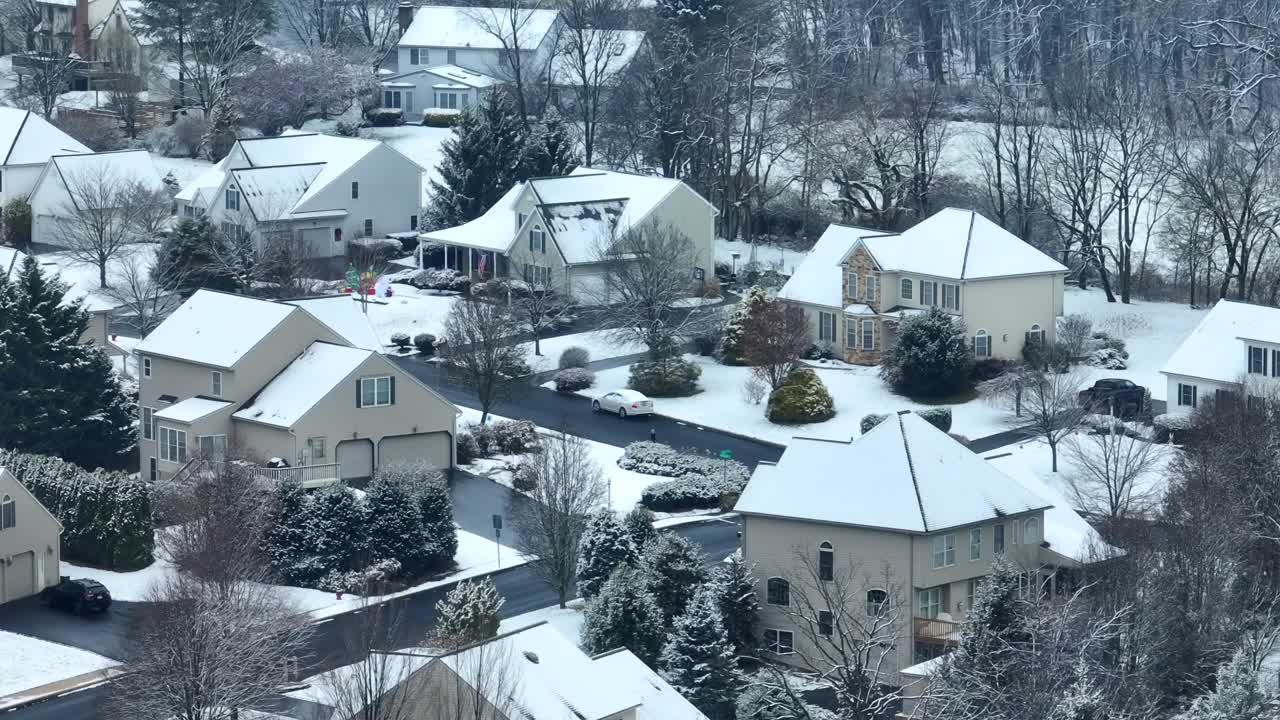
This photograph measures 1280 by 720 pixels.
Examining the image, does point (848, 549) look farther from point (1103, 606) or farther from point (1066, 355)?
point (1066, 355)

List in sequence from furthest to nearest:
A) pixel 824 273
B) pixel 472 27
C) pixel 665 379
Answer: pixel 472 27 → pixel 824 273 → pixel 665 379

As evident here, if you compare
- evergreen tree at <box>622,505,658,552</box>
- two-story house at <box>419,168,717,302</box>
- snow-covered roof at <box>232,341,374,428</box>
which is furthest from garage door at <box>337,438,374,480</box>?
two-story house at <box>419,168,717,302</box>

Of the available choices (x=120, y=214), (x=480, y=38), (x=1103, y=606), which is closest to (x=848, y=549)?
(x=1103, y=606)

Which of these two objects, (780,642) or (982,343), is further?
(982,343)

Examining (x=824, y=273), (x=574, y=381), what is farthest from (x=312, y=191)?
(x=824, y=273)

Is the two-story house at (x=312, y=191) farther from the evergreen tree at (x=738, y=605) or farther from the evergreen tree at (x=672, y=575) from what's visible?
the evergreen tree at (x=738, y=605)

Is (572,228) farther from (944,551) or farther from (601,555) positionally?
(944,551)
